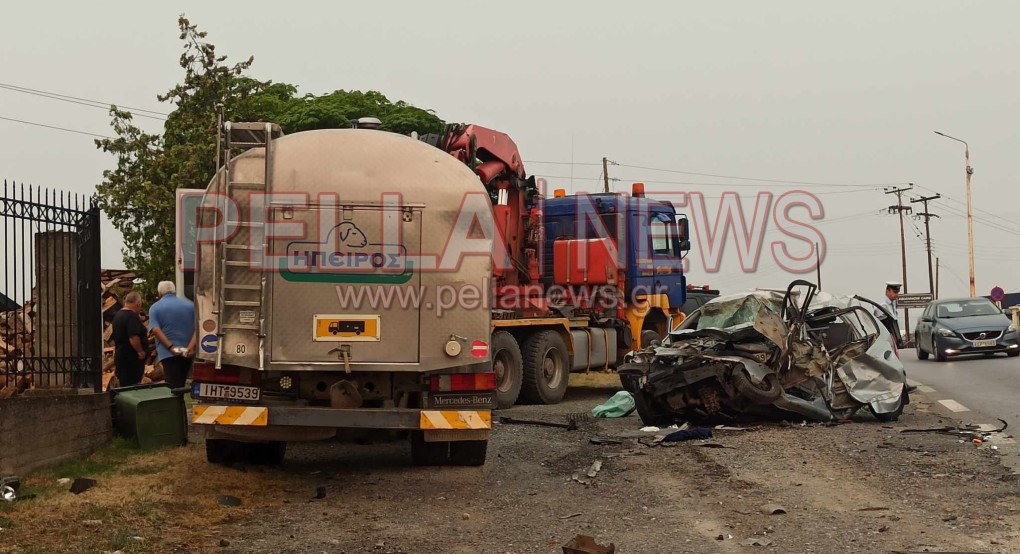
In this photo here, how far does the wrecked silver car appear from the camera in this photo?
12281 mm

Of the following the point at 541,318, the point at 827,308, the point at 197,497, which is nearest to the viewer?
the point at 197,497

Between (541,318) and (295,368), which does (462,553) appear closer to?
(295,368)

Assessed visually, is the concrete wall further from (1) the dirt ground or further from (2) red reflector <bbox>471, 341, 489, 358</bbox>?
(2) red reflector <bbox>471, 341, 489, 358</bbox>

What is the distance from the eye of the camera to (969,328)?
2495 centimetres

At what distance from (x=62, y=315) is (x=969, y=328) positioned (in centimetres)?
2027

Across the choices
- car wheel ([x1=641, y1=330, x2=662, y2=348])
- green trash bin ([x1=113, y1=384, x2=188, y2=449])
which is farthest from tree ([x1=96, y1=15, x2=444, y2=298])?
green trash bin ([x1=113, y1=384, x2=188, y2=449])

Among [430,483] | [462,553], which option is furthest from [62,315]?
[462,553]

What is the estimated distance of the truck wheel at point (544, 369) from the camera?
16656 mm

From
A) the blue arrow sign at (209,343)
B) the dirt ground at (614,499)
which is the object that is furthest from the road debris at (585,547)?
the blue arrow sign at (209,343)

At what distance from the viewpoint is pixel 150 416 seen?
11.1m

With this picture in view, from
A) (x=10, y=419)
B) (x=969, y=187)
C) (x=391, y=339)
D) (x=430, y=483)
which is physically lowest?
(x=430, y=483)

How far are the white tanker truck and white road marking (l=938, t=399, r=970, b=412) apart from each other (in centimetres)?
769

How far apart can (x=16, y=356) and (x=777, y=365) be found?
24.9 feet

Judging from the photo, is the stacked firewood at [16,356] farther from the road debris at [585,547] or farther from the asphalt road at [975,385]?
the asphalt road at [975,385]
